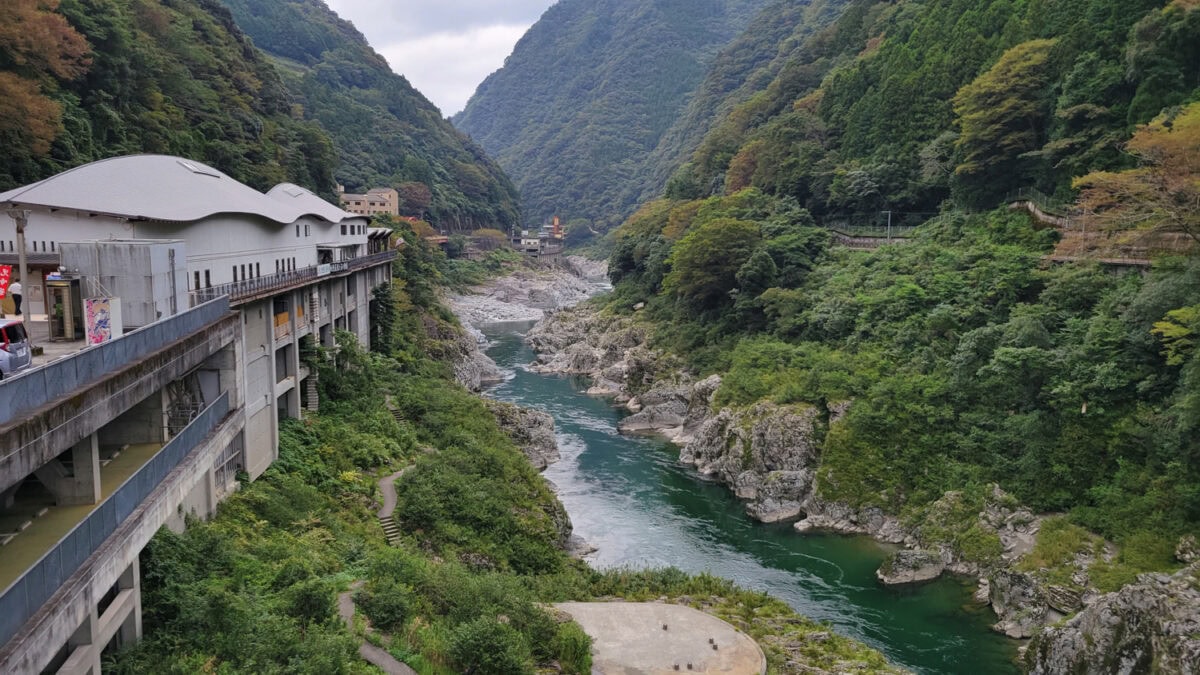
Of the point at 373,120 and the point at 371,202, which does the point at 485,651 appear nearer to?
the point at 371,202

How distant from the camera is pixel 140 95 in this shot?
135ft

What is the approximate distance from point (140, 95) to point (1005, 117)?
4487 centimetres

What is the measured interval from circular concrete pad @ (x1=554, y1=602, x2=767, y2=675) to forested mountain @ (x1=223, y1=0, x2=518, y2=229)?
8850 centimetres

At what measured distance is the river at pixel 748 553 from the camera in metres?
22.9

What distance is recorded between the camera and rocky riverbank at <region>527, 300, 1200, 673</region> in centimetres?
2344

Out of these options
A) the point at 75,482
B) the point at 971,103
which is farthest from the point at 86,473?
the point at 971,103

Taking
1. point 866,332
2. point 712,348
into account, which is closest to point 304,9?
point 712,348

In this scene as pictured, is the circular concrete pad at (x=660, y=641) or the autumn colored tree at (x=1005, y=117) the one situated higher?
the autumn colored tree at (x=1005, y=117)

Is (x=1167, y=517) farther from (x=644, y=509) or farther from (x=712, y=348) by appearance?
(x=712, y=348)

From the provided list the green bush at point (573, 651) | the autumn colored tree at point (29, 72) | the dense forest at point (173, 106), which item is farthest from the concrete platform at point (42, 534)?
the autumn colored tree at point (29, 72)

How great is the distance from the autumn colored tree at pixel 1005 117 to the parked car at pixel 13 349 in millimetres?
42369

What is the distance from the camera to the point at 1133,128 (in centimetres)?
3394

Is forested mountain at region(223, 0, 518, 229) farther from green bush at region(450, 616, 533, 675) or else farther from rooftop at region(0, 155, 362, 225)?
green bush at region(450, 616, 533, 675)

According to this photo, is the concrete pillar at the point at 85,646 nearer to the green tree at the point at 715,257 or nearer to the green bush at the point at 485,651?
the green bush at the point at 485,651
